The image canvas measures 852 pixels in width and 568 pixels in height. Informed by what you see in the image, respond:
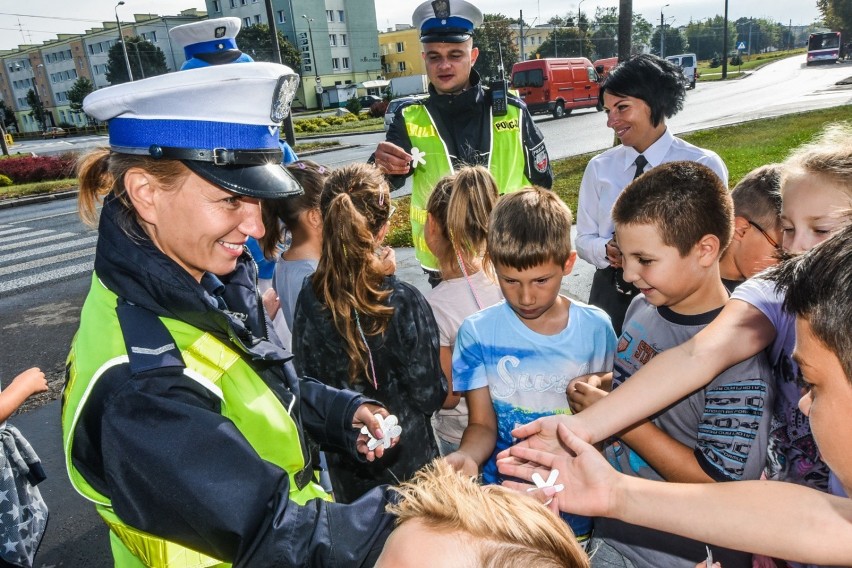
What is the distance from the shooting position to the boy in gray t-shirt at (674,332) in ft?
5.97

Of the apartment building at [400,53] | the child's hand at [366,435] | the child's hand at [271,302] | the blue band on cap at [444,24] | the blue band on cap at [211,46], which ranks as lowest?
the child's hand at [366,435]

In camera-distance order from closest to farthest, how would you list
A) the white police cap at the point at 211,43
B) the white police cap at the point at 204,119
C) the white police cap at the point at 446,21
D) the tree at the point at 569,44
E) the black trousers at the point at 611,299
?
the white police cap at the point at 204,119
the white police cap at the point at 211,43
the black trousers at the point at 611,299
the white police cap at the point at 446,21
the tree at the point at 569,44

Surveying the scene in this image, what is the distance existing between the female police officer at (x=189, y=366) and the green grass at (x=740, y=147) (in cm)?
673

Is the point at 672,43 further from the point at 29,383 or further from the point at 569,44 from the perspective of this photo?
the point at 29,383

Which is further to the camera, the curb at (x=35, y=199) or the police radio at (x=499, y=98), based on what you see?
the curb at (x=35, y=199)

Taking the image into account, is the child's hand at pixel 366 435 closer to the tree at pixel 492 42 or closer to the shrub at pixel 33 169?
the shrub at pixel 33 169

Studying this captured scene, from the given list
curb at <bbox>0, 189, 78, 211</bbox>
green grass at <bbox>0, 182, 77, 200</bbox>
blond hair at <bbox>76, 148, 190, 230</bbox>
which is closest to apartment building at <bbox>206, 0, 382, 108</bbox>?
green grass at <bbox>0, 182, 77, 200</bbox>

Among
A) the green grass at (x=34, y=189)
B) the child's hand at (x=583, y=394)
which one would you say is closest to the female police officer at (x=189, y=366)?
the child's hand at (x=583, y=394)

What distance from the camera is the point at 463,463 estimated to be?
210 centimetres

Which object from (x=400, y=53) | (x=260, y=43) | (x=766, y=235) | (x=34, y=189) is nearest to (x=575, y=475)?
(x=766, y=235)

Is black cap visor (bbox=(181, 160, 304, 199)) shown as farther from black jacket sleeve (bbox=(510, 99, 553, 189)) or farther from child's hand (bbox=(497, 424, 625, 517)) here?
black jacket sleeve (bbox=(510, 99, 553, 189))

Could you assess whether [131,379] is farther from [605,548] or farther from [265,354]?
[605,548]

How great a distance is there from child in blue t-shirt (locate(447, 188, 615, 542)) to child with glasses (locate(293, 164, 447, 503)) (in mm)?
208

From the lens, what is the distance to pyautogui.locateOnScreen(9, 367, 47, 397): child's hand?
260 centimetres
